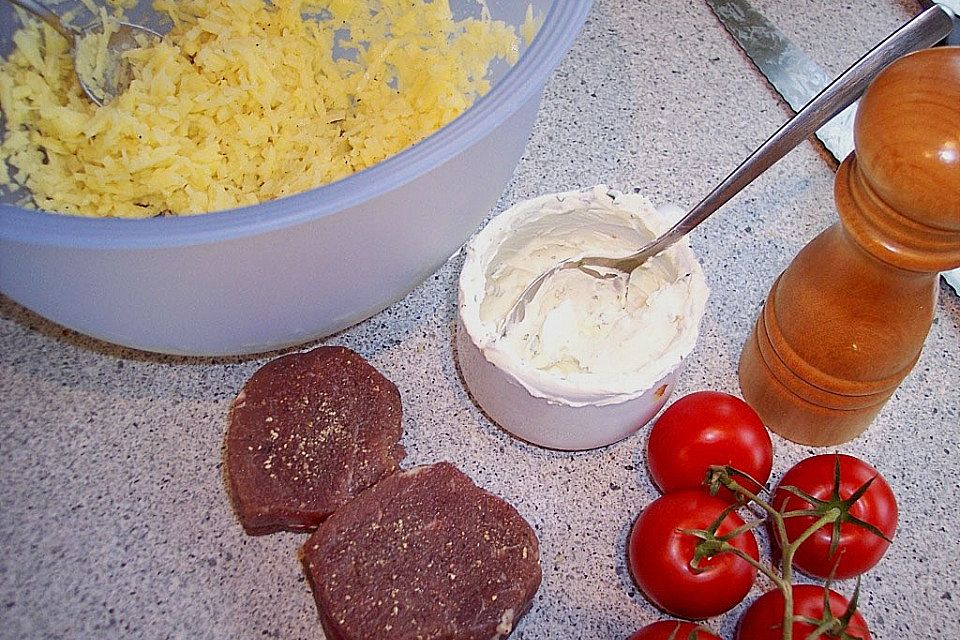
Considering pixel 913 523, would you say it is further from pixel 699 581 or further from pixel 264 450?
pixel 264 450

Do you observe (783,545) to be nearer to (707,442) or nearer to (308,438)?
(707,442)

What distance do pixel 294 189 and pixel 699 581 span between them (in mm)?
525

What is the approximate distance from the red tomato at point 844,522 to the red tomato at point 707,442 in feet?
0.15

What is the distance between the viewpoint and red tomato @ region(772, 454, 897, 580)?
750mm

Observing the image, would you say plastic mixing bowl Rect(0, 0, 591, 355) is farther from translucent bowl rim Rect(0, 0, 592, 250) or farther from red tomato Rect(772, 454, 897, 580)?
red tomato Rect(772, 454, 897, 580)

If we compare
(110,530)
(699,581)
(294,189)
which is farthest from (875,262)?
(110,530)

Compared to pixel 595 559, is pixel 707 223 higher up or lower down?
higher up

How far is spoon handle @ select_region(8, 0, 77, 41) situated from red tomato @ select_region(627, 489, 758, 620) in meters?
0.77

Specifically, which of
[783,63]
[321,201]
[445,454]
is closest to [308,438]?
[445,454]

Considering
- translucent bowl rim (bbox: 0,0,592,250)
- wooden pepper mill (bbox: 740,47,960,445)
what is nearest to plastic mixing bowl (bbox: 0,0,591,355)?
translucent bowl rim (bbox: 0,0,592,250)

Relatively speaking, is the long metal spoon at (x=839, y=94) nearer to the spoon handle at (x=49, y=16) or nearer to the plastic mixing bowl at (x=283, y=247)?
the plastic mixing bowl at (x=283, y=247)

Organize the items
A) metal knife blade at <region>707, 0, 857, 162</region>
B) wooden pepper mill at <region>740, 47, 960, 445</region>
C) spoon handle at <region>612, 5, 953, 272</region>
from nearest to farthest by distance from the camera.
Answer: wooden pepper mill at <region>740, 47, 960, 445</region> → spoon handle at <region>612, 5, 953, 272</region> → metal knife blade at <region>707, 0, 857, 162</region>

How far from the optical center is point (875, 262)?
71cm

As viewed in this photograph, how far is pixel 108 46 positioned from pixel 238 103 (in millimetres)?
176
